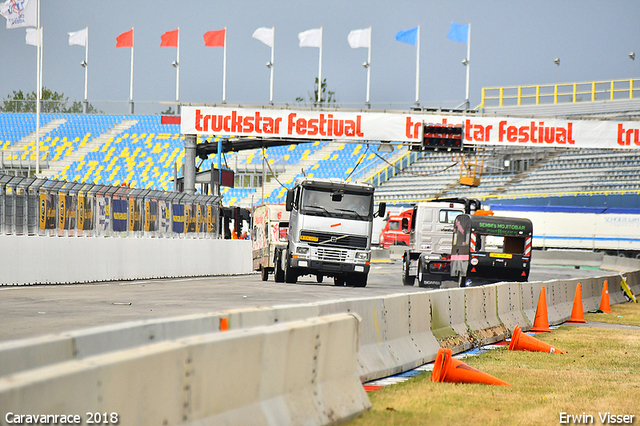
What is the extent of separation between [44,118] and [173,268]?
49048 millimetres

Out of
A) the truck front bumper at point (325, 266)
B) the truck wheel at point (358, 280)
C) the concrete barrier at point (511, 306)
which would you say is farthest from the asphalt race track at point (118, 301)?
the concrete barrier at point (511, 306)

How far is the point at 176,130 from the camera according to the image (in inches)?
2776

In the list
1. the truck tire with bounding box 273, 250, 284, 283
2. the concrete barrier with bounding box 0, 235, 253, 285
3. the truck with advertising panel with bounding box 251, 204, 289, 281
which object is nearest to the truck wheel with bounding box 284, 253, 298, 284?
the truck tire with bounding box 273, 250, 284, 283

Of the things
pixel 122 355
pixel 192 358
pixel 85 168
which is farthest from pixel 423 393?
pixel 85 168

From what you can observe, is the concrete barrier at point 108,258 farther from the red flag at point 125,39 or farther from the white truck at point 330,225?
the red flag at point 125,39

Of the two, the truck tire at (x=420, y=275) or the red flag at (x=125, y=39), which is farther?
the red flag at (x=125, y=39)

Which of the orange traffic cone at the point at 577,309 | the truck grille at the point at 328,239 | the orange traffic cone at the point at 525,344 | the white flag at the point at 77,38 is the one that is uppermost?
the white flag at the point at 77,38

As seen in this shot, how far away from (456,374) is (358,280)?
56.5ft

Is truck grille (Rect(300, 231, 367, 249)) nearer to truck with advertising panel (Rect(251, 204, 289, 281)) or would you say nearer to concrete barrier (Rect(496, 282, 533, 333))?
truck with advertising panel (Rect(251, 204, 289, 281))

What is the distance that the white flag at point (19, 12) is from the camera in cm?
4166

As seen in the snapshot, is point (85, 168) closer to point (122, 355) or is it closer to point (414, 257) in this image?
point (414, 257)

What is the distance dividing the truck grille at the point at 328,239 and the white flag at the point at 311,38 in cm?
3187

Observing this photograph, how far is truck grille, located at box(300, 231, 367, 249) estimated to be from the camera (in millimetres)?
24802

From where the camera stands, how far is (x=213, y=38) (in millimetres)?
55688
